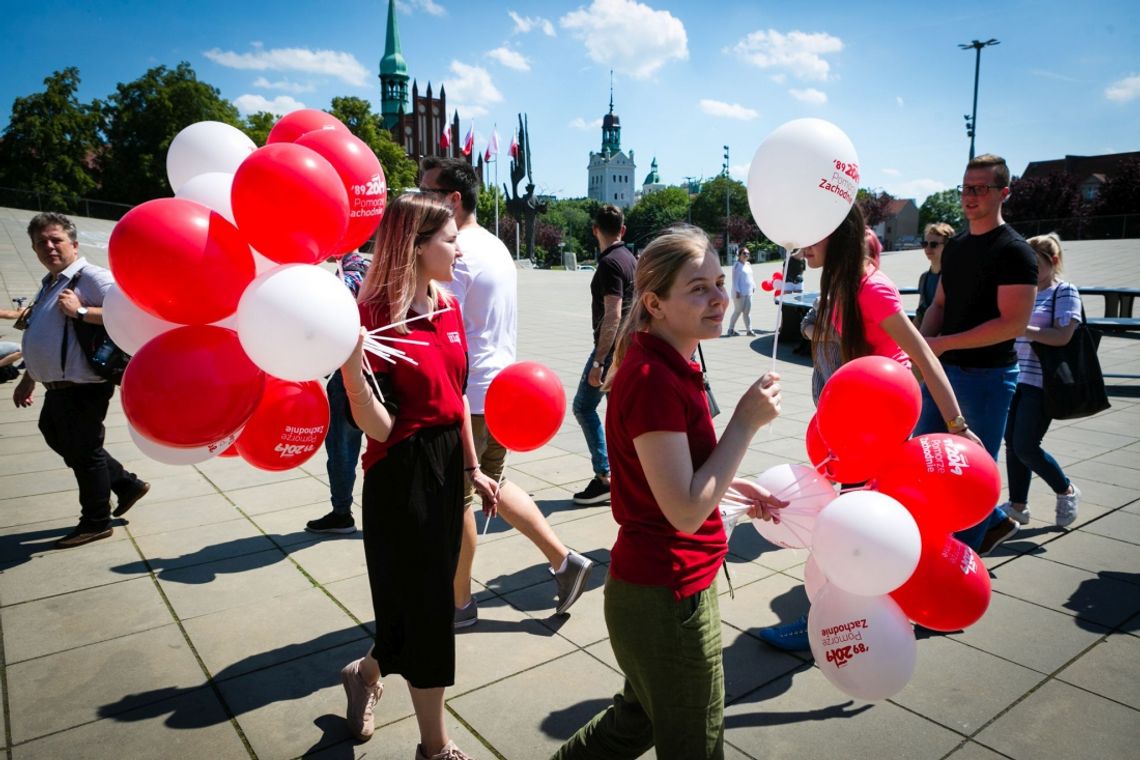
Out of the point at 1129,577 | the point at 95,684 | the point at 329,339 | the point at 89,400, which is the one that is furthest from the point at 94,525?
the point at 1129,577

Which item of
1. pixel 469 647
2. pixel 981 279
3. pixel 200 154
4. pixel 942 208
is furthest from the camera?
pixel 942 208

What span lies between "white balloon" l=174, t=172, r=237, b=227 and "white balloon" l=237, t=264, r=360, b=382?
49 centimetres

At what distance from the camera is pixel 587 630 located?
3.27m

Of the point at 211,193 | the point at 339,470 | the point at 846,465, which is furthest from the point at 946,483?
the point at 339,470

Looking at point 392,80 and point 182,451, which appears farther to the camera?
point 392,80

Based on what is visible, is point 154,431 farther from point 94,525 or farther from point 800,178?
point 94,525

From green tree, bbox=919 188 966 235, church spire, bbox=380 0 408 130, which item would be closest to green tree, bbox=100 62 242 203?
church spire, bbox=380 0 408 130

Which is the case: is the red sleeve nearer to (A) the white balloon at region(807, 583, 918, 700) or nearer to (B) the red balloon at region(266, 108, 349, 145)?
(A) the white balloon at region(807, 583, 918, 700)

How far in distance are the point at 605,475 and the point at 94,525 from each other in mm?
3328

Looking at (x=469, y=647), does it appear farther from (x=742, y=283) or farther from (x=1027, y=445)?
(x=742, y=283)

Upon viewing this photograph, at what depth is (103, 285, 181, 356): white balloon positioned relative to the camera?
2.09 meters

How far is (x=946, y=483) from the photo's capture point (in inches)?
80.7

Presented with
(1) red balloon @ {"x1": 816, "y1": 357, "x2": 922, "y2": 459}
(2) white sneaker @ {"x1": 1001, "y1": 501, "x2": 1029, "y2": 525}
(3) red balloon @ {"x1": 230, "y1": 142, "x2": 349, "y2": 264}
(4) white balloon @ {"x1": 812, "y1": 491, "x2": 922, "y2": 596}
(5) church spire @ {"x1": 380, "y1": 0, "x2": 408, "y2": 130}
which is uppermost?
(5) church spire @ {"x1": 380, "y1": 0, "x2": 408, "y2": 130}

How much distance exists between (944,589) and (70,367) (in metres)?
4.71
